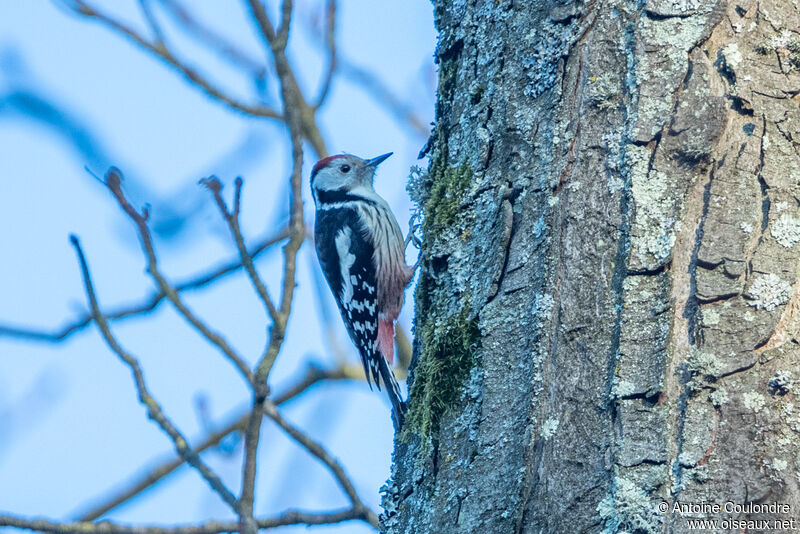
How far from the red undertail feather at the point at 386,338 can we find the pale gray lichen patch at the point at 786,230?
2.49 metres

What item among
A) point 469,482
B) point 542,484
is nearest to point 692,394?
point 542,484

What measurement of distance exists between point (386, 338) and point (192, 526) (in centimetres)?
175

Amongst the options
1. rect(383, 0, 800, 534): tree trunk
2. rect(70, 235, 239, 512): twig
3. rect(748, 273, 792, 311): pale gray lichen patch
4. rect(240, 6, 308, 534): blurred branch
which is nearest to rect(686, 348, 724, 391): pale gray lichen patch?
rect(383, 0, 800, 534): tree trunk

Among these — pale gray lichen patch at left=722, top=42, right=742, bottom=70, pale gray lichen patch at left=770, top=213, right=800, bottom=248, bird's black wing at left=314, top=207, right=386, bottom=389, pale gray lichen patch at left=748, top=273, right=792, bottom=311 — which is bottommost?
pale gray lichen patch at left=748, top=273, right=792, bottom=311

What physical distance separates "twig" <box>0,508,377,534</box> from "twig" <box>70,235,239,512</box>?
0.81ft

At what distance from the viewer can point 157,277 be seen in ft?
8.10

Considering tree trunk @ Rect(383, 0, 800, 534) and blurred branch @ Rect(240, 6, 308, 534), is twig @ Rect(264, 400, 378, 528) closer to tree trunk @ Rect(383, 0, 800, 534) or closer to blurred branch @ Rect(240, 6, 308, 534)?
blurred branch @ Rect(240, 6, 308, 534)

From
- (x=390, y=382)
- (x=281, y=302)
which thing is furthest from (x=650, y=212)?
(x=390, y=382)

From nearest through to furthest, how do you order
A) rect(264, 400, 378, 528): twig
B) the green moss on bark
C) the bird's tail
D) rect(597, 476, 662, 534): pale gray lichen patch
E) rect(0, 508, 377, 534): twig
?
rect(597, 476, 662, 534): pale gray lichen patch
the green moss on bark
rect(0, 508, 377, 534): twig
rect(264, 400, 378, 528): twig
the bird's tail

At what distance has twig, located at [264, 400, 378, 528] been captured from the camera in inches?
105

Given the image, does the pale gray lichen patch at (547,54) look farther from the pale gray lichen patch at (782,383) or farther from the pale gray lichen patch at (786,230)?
the pale gray lichen patch at (782,383)

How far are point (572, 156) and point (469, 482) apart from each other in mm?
732

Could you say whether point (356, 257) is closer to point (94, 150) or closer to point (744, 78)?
point (94, 150)

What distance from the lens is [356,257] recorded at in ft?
14.6
